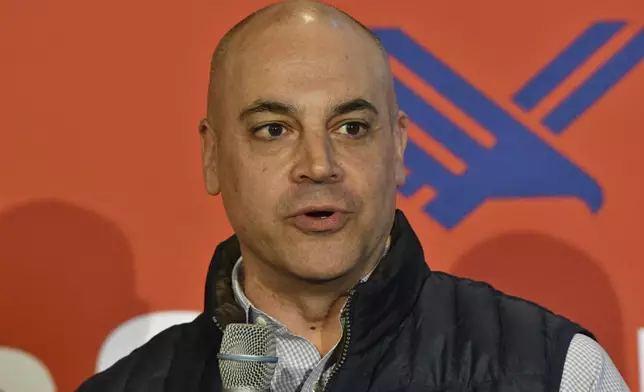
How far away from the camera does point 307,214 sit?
1073 mm

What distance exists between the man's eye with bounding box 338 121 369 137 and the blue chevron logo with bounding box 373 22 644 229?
0.55 meters

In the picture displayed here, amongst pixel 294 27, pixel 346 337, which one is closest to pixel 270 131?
pixel 294 27

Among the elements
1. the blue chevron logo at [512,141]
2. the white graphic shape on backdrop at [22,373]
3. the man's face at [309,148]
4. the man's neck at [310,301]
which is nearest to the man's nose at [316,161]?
the man's face at [309,148]

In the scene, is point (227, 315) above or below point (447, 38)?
below

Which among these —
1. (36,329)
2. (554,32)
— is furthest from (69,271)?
(554,32)

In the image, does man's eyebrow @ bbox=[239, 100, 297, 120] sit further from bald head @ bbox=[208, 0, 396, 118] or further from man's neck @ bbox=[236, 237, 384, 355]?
man's neck @ bbox=[236, 237, 384, 355]

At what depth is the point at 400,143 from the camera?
122cm

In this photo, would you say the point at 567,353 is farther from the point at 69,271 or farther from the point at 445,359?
the point at 69,271

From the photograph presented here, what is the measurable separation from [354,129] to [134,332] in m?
0.77

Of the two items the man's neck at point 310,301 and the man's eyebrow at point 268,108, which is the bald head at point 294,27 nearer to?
the man's eyebrow at point 268,108

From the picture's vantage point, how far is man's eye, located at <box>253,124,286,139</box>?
1113mm

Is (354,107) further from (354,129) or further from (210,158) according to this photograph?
(210,158)

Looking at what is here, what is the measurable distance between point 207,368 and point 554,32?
0.91 metres

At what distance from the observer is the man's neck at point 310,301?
3.68 ft
